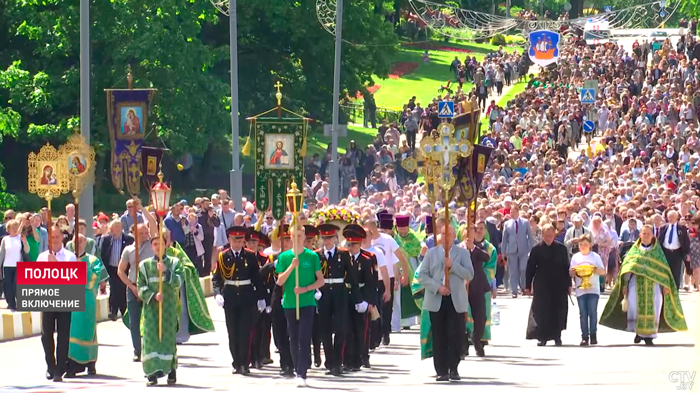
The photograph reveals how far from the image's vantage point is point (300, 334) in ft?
60.5

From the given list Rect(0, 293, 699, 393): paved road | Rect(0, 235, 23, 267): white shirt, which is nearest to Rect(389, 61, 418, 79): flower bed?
Rect(0, 235, 23, 267): white shirt

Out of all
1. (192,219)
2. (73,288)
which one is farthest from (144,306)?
(192,219)

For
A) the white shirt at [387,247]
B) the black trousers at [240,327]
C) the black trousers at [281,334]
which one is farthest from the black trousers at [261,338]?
the white shirt at [387,247]

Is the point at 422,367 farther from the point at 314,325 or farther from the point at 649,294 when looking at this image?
the point at 649,294

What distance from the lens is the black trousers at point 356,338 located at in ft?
64.7

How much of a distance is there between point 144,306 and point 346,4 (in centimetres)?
3973

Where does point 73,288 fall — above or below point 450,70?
below

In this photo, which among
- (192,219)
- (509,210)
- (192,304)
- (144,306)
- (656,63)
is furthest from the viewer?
(656,63)

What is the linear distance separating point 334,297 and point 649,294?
483 cm

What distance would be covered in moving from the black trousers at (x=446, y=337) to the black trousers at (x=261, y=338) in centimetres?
215

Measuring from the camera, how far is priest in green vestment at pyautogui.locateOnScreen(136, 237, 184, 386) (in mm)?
18469

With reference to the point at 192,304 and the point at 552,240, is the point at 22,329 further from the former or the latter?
the point at 552,240

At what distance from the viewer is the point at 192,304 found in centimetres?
2164

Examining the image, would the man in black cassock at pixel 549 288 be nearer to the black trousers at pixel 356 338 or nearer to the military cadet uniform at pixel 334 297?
the black trousers at pixel 356 338
